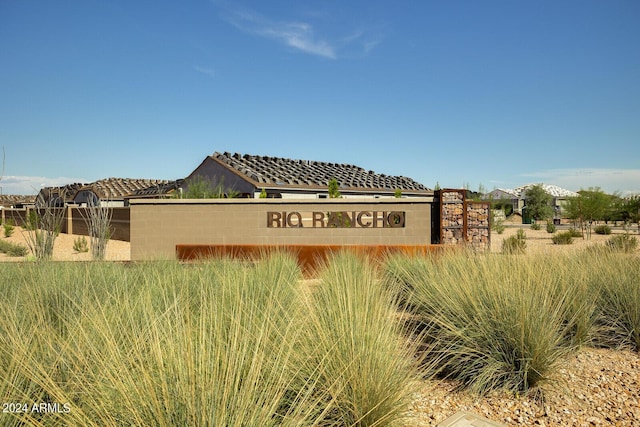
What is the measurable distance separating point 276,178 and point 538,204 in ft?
147

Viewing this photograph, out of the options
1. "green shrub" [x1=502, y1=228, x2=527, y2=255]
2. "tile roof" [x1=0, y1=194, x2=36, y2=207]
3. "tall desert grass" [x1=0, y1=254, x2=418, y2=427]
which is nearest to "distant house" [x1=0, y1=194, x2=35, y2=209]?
"tile roof" [x1=0, y1=194, x2=36, y2=207]

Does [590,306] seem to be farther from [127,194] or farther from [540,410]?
[127,194]

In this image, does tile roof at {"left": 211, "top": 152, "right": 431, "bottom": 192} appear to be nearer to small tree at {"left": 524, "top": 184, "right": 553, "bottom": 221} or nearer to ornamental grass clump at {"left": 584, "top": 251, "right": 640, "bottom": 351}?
ornamental grass clump at {"left": 584, "top": 251, "right": 640, "bottom": 351}

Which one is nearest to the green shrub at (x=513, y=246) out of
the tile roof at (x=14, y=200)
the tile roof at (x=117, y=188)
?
the tile roof at (x=117, y=188)

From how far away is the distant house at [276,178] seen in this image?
25078mm

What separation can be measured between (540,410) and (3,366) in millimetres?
4682

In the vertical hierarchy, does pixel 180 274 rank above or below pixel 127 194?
below

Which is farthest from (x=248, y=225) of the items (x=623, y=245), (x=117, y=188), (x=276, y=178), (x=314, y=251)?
(x=117, y=188)

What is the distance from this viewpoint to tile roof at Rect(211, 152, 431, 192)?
26.2 m

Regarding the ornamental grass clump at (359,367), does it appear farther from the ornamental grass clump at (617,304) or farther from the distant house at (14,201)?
the distant house at (14,201)

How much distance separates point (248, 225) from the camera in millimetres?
14242

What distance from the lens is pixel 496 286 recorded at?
5.11 m

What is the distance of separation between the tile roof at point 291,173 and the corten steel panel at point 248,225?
383 inches

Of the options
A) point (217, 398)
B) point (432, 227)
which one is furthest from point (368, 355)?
point (432, 227)
